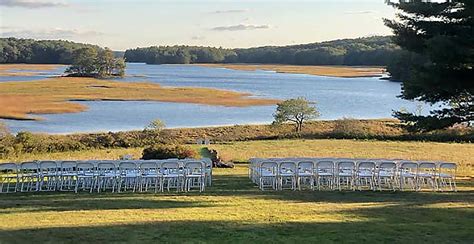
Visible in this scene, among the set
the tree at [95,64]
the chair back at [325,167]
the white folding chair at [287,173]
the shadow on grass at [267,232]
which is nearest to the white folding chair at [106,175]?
the white folding chair at [287,173]

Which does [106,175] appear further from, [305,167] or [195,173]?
[305,167]

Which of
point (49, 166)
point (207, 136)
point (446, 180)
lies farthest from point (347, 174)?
point (207, 136)

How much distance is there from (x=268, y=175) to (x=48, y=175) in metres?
4.30

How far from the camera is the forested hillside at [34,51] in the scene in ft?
461

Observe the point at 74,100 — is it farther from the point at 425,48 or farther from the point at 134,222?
the point at 134,222

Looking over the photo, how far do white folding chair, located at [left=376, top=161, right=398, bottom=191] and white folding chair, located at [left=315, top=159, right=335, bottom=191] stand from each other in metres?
0.91

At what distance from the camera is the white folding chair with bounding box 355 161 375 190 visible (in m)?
12.9

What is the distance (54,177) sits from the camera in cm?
1305

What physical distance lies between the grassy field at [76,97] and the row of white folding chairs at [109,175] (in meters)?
37.7

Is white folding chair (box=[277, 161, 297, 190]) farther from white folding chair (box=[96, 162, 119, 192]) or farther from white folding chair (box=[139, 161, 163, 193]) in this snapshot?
white folding chair (box=[96, 162, 119, 192])

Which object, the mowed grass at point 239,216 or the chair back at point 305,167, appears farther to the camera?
the chair back at point 305,167

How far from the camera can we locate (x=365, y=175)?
13.2 metres

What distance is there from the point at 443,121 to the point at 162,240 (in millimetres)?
11717

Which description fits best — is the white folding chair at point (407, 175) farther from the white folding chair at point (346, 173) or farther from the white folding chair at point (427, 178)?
the white folding chair at point (346, 173)
